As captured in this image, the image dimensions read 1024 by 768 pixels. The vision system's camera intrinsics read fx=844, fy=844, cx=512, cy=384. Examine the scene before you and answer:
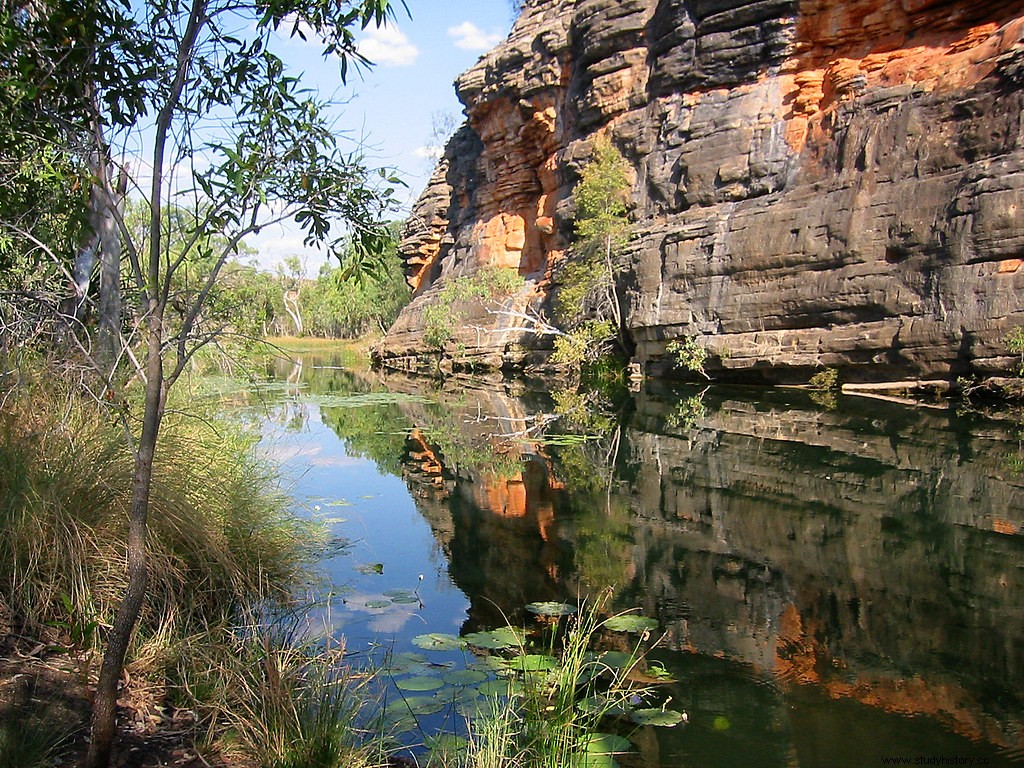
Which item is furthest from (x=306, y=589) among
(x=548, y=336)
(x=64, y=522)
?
(x=548, y=336)

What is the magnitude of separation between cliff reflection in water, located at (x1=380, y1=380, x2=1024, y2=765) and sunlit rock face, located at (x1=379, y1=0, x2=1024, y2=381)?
506 cm

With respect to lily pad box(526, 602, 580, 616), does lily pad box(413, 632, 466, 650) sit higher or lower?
lower

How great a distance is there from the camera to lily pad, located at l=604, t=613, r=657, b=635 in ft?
20.6

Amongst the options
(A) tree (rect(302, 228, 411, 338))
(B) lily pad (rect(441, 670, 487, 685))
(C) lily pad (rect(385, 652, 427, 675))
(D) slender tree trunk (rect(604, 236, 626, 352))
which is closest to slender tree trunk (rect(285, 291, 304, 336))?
(C) lily pad (rect(385, 652, 427, 675))

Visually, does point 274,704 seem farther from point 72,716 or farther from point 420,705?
point 420,705

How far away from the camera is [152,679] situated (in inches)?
→ 173

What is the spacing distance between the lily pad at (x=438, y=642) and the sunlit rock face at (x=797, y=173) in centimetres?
1645

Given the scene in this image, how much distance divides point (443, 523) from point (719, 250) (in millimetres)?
17911

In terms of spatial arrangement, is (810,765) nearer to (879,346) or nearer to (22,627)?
(22,627)

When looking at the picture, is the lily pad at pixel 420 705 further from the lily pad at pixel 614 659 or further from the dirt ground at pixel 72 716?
the dirt ground at pixel 72 716

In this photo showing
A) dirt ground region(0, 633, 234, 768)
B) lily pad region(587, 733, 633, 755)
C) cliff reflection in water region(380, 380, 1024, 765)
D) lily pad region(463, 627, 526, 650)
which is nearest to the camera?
dirt ground region(0, 633, 234, 768)

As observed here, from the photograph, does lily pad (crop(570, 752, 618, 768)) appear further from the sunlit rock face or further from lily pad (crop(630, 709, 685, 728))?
the sunlit rock face

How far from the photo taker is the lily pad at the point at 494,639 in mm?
5754

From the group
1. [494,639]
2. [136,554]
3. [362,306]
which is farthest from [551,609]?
[362,306]
